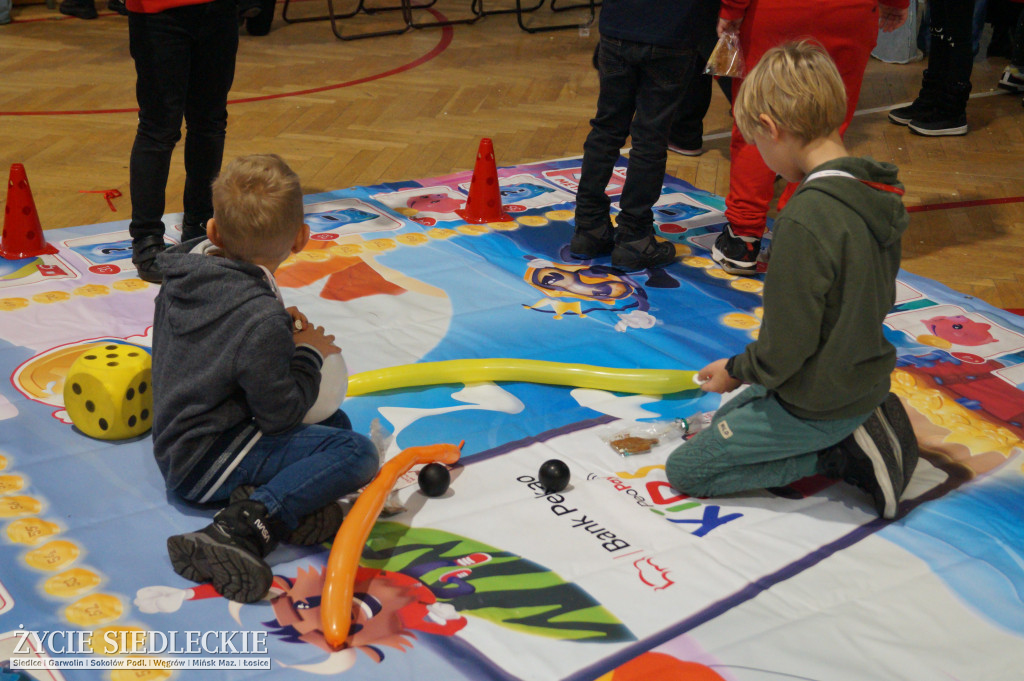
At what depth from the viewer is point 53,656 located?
149cm

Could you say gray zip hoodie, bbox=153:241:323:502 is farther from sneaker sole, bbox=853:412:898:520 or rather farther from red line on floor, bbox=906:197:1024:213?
red line on floor, bbox=906:197:1024:213

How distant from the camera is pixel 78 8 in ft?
20.7

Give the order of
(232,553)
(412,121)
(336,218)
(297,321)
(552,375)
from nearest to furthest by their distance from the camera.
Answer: (232,553) → (297,321) → (552,375) → (336,218) → (412,121)

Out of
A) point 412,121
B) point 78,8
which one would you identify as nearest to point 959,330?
point 412,121

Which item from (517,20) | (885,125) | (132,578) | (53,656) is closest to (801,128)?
(132,578)

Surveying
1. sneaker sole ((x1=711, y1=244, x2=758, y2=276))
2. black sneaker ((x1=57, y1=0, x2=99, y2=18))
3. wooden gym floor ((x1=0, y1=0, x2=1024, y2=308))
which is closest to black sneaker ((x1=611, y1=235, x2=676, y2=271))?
sneaker sole ((x1=711, y1=244, x2=758, y2=276))

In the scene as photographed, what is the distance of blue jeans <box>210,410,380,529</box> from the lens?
168cm

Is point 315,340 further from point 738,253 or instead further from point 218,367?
point 738,253

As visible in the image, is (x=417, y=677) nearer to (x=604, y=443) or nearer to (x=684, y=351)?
(x=604, y=443)

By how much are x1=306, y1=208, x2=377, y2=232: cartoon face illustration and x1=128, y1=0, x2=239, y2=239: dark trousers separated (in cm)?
37

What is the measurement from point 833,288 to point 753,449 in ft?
1.20

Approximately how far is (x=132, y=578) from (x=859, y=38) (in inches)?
99.0

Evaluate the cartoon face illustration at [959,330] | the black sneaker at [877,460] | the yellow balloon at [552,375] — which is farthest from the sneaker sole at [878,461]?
the cartoon face illustration at [959,330]

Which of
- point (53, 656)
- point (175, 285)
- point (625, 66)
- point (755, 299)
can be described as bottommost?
point (53, 656)
